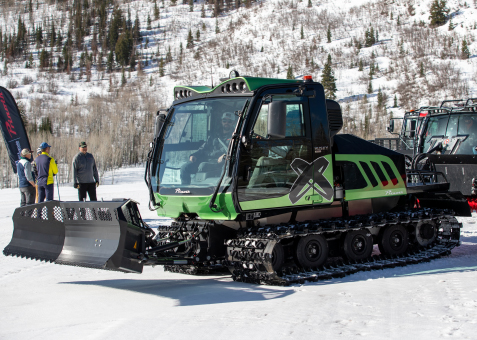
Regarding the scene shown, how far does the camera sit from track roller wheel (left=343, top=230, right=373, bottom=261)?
6672 millimetres

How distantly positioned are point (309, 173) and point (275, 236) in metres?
0.98

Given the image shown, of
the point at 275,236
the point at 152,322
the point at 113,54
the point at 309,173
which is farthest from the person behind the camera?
the point at 113,54

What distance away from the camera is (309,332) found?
13.3ft

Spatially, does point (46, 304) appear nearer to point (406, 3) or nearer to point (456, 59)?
point (456, 59)

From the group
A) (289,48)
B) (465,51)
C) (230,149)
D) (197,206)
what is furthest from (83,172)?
(289,48)

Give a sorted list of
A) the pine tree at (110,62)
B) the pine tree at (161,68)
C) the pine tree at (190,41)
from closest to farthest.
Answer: the pine tree at (161,68), the pine tree at (110,62), the pine tree at (190,41)

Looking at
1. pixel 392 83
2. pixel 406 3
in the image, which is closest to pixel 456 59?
pixel 392 83

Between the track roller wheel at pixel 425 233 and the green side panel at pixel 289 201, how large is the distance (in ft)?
6.55

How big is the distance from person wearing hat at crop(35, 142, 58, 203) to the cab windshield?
13.5 ft

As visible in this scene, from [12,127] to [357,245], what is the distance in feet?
38.5

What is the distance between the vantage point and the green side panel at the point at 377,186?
22.3 feet

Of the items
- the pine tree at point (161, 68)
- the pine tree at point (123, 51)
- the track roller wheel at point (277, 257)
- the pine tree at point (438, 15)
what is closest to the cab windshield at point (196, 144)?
the track roller wheel at point (277, 257)

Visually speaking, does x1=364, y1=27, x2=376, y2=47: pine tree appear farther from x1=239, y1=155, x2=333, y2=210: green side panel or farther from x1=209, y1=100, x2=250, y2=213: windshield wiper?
x1=209, y1=100, x2=250, y2=213: windshield wiper

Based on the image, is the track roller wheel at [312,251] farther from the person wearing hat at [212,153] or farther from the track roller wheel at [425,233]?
the track roller wheel at [425,233]
